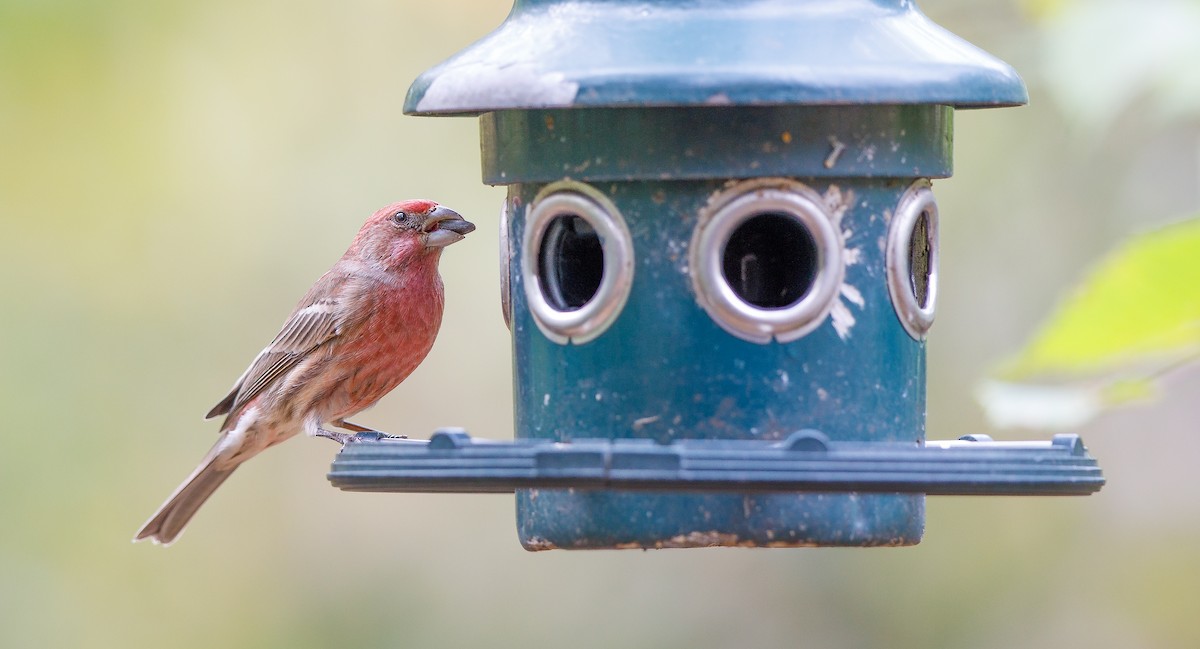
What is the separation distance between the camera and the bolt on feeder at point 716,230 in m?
4.27

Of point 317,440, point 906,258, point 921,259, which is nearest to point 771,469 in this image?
point 906,258

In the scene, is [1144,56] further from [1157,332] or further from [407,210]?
[407,210]

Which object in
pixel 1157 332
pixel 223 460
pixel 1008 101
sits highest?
pixel 1008 101

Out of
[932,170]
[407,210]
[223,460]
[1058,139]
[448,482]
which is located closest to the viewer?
[448,482]

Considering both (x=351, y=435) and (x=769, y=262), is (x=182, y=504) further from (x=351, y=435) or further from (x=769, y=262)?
(x=769, y=262)

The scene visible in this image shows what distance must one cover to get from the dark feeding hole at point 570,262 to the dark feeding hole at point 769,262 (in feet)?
1.24

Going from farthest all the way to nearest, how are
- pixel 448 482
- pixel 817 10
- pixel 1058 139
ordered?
pixel 1058 139 → pixel 817 10 → pixel 448 482

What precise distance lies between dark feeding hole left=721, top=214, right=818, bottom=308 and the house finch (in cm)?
135

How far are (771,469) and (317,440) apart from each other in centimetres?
714

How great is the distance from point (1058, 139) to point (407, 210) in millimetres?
3671

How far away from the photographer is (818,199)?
462 centimetres

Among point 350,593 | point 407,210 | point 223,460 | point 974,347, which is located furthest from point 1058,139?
point 350,593

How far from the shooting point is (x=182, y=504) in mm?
7129

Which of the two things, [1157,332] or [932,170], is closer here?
[1157,332]
